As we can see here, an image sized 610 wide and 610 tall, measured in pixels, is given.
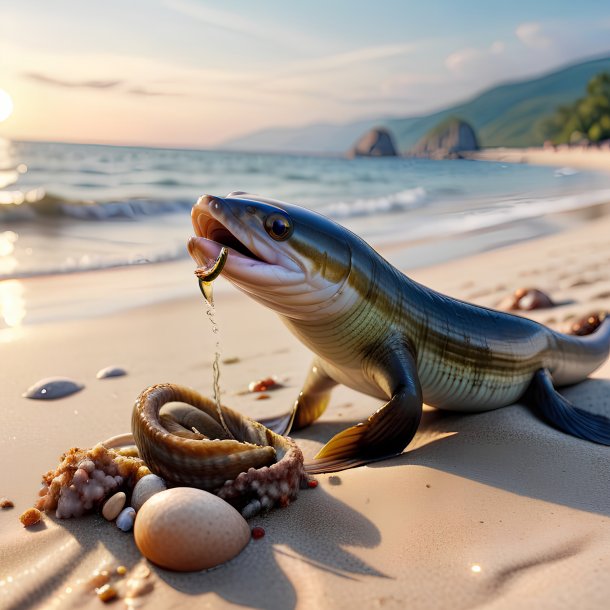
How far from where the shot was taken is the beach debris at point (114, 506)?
2.92 metres

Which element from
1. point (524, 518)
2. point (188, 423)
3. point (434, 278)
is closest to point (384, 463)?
point (524, 518)

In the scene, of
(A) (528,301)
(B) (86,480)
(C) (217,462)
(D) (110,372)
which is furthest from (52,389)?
(A) (528,301)

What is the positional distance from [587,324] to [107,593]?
4.07 metres

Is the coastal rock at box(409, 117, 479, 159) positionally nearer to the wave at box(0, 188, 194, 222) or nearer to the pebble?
the wave at box(0, 188, 194, 222)

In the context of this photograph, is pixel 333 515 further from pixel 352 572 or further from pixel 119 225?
pixel 119 225

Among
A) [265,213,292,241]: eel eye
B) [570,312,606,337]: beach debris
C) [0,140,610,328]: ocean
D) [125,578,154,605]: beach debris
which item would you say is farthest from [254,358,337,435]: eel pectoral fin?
[0,140,610,328]: ocean

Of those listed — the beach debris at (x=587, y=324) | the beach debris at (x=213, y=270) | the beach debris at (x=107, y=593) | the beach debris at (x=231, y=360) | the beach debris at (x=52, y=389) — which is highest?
the beach debris at (x=213, y=270)

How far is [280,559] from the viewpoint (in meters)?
2.61

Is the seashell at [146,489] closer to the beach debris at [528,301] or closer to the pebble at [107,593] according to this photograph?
the pebble at [107,593]

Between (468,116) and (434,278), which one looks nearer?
(434,278)

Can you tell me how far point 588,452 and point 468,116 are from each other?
670 feet

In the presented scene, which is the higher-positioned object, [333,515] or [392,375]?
[392,375]

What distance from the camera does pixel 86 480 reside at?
117 inches

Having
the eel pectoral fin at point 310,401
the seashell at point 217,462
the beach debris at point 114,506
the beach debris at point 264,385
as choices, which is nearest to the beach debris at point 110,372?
the beach debris at point 264,385
